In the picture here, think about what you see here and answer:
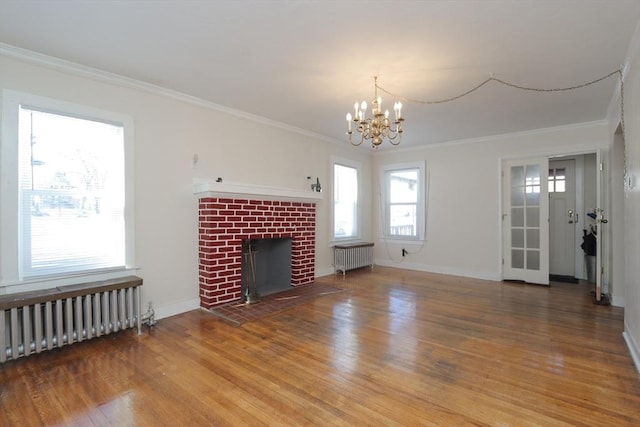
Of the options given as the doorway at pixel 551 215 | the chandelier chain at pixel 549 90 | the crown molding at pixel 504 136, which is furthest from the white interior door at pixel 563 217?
the chandelier chain at pixel 549 90

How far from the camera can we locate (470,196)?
5.66 metres

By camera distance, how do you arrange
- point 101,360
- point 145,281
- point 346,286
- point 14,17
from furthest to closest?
1. point 346,286
2. point 145,281
3. point 101,360
4. point 14,17

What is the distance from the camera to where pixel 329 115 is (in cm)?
438

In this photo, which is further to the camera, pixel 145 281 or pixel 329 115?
pixel 329 115

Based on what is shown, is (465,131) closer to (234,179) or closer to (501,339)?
(501,339)

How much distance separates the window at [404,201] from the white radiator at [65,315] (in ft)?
16.3

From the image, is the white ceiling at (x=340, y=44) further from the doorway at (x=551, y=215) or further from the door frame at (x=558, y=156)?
the doorway at (x=551, y=215)

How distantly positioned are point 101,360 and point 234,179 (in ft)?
8.12

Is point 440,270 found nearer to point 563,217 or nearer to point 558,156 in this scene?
point 563,217

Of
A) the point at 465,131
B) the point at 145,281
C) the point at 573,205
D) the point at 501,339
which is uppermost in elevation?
the point at 465,131

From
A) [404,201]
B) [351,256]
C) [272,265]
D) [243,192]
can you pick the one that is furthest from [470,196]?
[243,192]

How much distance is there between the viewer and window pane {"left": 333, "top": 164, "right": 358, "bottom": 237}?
19.6ft

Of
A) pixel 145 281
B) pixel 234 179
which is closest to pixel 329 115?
pixel 234 179

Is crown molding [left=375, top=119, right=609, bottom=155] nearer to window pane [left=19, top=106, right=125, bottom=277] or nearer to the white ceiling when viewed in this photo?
the white ceiling
